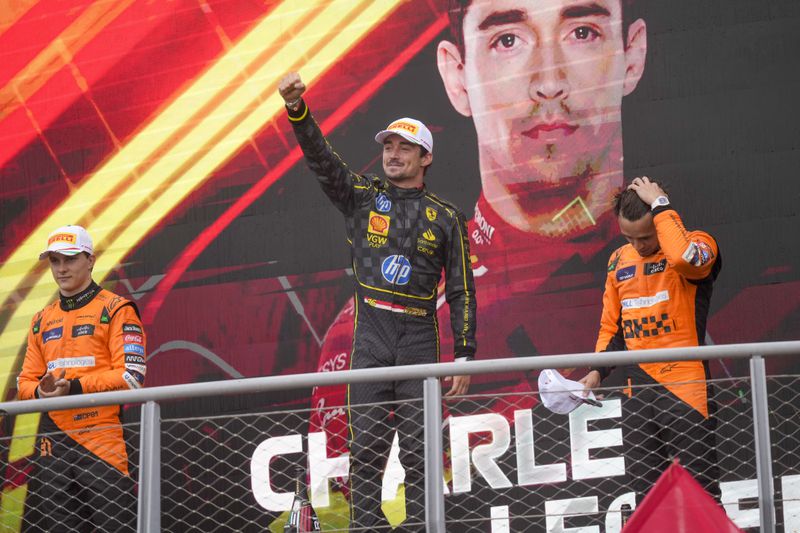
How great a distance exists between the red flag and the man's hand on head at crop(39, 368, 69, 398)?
1.88m

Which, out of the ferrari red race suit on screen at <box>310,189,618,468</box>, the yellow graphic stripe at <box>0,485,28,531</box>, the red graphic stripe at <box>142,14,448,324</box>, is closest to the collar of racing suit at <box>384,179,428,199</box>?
the ferrari red race suit on screen at <box>310,189,618,468</box>

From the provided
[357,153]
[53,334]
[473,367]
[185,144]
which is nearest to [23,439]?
[53,334]

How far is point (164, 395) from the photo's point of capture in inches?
123

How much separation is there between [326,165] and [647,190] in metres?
1.01

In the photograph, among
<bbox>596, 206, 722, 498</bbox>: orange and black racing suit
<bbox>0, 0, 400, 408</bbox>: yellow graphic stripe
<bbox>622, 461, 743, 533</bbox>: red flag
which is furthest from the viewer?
<bbox>0, 0, 400, 408</bbox>: yellow graphic stripe

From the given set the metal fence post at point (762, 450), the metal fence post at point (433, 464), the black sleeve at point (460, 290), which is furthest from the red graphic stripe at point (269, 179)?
the metal fence post at point (762, 450)

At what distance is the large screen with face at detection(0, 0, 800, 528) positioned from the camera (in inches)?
164

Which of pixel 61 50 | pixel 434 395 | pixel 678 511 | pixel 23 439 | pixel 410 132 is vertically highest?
pixel 61 50

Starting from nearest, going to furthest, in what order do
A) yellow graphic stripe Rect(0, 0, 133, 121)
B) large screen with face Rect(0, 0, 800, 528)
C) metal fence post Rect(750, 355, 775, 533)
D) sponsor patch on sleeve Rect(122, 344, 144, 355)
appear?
metal fence post Rect(750, 355, 775, 533), sponsor patch on sleeve Rect(122, 344, 144, 355), large screen with face Rect(0, 0, 800, 528), yellow graphic stripe Rect(0, 0, 133, 121)

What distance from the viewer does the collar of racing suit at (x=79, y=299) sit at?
13.2ft

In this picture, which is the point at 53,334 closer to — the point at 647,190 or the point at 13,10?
the point at 13,10

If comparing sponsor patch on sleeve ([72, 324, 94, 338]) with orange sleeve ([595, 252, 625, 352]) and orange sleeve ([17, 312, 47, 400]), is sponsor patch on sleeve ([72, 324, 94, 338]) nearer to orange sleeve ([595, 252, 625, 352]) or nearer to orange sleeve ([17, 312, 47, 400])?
orange sleeve ([17, 312, 47, 400])

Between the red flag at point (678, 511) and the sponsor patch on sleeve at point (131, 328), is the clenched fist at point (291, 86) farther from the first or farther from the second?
the red flag at point (678, 511)

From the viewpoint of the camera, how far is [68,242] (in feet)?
13.3
